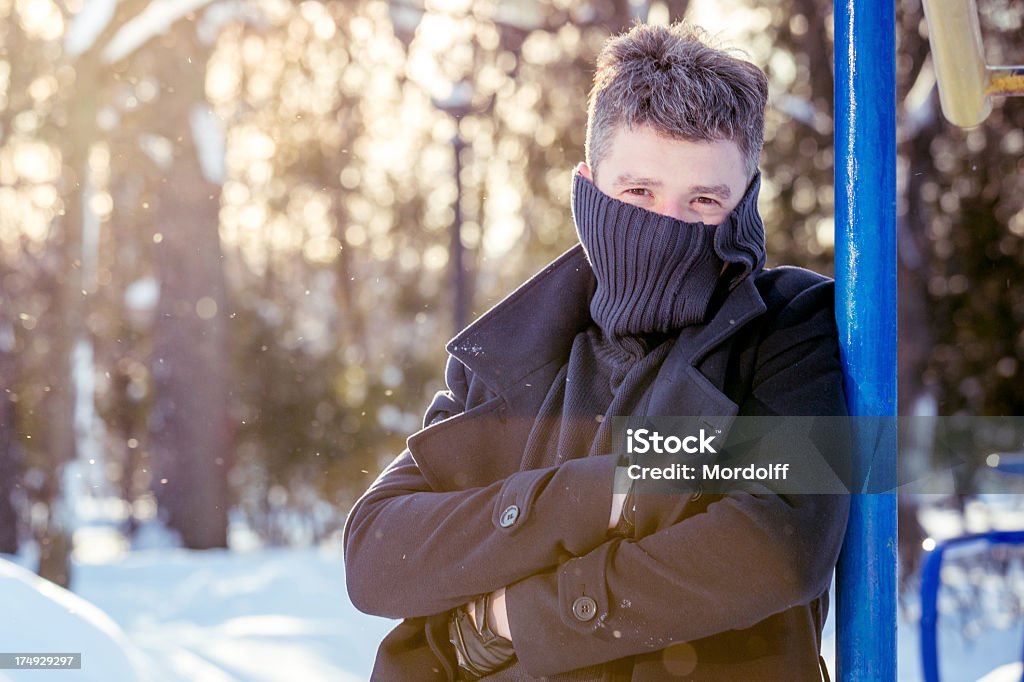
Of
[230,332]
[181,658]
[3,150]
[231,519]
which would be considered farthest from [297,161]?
[181,658]

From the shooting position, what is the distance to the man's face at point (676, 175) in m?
1.36

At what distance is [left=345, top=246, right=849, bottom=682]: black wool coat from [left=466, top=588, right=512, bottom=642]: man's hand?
0.07ft

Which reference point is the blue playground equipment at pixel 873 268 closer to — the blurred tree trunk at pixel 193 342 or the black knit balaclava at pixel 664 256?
the black knit balaclava at pixel 664 256

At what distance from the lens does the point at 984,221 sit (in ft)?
19.3

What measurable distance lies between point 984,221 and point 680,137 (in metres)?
5.20

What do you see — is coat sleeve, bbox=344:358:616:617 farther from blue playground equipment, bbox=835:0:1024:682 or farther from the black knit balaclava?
blue playground equipment, bbox=835:0:1024:682

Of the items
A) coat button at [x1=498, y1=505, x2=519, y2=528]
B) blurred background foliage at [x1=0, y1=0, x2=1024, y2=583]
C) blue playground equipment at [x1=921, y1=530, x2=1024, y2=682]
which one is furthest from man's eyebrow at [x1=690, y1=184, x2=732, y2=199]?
blurred background foliage at [x1=0, y1=0, x2=1024, y2=583]

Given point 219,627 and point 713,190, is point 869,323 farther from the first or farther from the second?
point 219,627

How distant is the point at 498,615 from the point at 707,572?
30 centimetres

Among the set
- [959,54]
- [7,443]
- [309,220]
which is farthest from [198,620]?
[309,220]

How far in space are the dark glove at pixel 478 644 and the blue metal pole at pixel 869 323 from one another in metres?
0.44

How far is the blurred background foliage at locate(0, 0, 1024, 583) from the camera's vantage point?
6016 millimetres

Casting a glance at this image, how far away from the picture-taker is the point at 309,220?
9.84 metres

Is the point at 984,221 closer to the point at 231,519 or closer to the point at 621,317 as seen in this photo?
the point at 621,317
